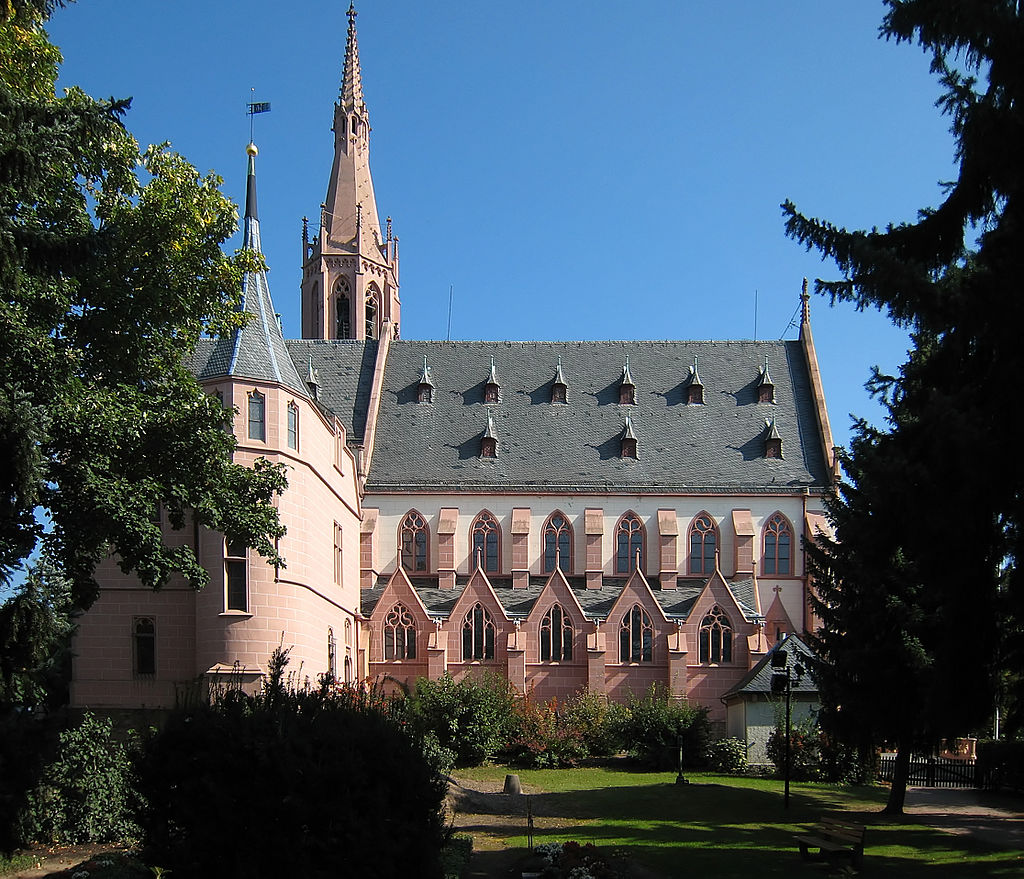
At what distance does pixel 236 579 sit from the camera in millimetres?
34844

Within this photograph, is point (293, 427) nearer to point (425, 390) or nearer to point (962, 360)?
point (425, 390)

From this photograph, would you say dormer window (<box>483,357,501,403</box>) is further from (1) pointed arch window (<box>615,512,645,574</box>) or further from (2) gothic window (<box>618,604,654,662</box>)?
(2) gothic window (<box>618,604,654,662</box>)

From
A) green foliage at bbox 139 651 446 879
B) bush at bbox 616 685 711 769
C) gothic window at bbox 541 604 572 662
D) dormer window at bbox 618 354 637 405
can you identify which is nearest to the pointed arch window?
gothic window at bbox 541 604 572 662

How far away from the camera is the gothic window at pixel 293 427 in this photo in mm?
37231

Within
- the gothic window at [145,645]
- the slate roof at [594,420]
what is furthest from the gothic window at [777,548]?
the gothic window at [145,645]

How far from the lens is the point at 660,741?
42469mm

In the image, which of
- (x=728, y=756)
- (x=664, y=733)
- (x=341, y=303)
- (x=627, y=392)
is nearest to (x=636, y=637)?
(x=664, y=733)

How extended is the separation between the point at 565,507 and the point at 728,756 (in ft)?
49.1

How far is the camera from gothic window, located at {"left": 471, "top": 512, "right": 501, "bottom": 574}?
5300 centimetres

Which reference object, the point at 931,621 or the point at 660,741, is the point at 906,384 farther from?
the point at 660,741

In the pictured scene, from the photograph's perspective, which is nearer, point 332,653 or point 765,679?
point 332,653

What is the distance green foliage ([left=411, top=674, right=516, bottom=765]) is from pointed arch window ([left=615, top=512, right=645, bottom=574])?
10.9 m

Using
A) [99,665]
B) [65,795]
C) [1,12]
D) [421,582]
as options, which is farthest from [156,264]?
[421,582]

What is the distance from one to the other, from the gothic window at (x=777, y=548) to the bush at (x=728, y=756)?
1197cm
